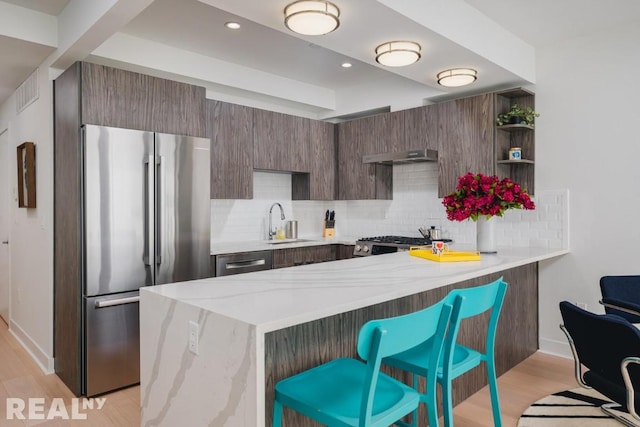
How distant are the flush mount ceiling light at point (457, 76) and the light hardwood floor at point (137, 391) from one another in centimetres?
233

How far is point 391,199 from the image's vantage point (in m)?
5.00

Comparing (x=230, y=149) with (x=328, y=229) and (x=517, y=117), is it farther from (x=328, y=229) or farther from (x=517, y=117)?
(x=517, y=117)

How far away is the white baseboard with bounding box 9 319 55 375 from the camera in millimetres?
3453

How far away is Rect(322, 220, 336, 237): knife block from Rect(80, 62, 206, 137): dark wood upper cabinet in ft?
7.26

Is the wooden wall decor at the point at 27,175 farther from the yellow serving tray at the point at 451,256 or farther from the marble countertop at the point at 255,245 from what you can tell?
the yellow serving tray at the point at 451,256

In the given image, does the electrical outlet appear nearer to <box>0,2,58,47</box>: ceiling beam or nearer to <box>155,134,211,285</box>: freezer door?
<box>155,134,211,285</box>: freezer door

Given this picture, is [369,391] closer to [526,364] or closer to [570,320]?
[570,320]

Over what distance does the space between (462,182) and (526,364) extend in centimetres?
167

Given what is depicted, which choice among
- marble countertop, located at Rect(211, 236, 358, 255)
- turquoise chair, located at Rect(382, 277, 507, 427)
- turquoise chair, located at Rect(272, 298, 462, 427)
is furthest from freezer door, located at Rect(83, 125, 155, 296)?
turquoise chair, located at Rect(382, 277, 507, 427)

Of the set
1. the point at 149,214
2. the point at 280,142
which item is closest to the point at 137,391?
the point at 149,214

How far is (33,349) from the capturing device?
3.83 m

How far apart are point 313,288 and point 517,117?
2.78 meters

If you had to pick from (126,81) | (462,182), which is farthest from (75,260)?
(462,182)

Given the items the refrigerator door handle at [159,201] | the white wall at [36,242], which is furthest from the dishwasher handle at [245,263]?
the white wall at [36,242]
